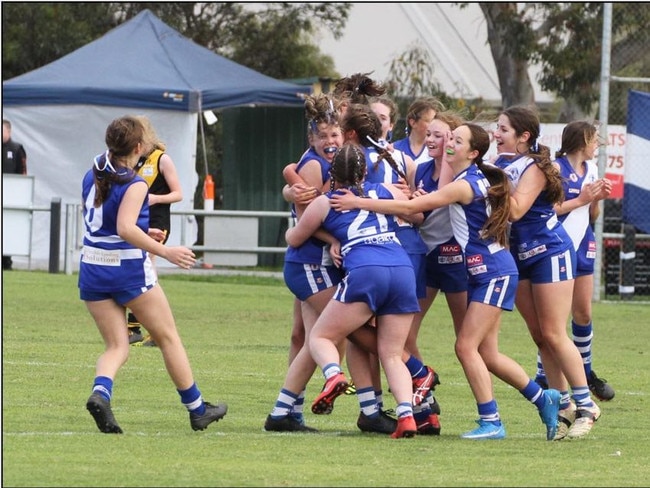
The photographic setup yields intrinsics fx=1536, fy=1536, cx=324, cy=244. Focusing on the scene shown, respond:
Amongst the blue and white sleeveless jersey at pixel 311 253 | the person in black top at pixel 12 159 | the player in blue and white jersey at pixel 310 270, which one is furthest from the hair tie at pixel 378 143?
the person in black top at pixel 12 159

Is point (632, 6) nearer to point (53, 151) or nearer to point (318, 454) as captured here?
point (53, 151)

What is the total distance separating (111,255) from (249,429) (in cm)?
137

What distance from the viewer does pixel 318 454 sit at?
310 inches

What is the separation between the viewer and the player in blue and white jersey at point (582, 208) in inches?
403

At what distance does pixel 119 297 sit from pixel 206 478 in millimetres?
1846

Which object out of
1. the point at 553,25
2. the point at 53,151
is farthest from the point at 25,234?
the point at 553,25

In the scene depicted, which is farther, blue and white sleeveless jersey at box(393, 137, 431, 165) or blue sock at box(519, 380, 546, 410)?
blue and white sleeveless jersey at box(393, 137, 431, 165)

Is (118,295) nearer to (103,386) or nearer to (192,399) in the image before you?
(103,386)

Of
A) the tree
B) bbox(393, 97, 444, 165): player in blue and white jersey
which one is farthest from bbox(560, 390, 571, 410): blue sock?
the tree

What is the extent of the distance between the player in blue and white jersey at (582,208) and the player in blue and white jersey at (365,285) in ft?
6.28

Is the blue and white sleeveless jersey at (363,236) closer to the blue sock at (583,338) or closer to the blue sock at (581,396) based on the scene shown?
the blue sock at (581,396)

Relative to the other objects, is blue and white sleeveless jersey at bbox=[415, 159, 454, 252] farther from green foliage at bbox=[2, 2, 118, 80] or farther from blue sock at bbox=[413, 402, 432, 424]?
green foliage at bbox=[2, 2, 118, 80]

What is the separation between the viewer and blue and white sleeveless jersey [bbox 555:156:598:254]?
10.5 meters

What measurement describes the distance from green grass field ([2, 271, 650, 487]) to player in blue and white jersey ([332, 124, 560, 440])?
0.81ft
